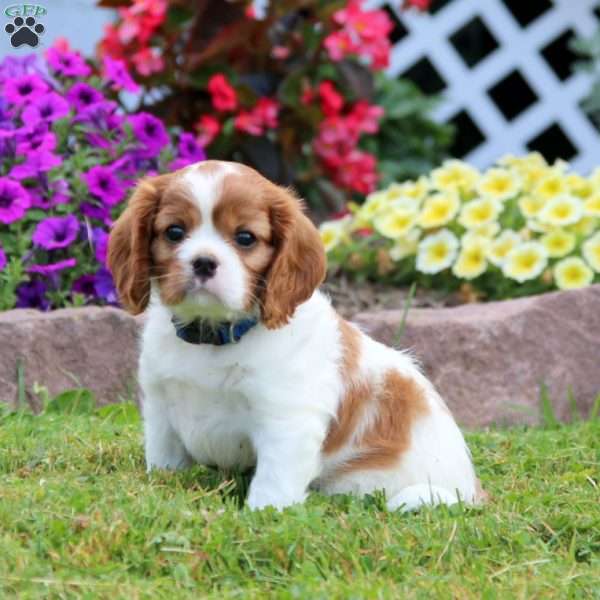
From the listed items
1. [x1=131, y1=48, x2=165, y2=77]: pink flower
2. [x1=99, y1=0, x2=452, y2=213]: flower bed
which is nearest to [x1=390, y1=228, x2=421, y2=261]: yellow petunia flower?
[x1=99, y1=0, x2=452, y2=213]: flower bed

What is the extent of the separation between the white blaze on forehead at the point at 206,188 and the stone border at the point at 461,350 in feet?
6.08

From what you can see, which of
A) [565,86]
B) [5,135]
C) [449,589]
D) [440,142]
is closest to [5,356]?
[5,135]

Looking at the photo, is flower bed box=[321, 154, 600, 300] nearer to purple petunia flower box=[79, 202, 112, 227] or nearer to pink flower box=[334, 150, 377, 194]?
pink flower box=[334, 150, 377, 194]

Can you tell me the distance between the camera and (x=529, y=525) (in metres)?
3.92

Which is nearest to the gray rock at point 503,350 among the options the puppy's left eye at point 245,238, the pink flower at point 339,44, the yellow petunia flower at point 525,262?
the yellow petunia flower at point 525,262

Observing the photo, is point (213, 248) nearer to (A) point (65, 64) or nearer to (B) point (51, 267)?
(B) point (51, 267)

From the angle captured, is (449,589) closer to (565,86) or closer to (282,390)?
(282,390)

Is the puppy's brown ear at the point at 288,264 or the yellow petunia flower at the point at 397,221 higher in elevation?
the puppy's brown ear at the point at 288,264

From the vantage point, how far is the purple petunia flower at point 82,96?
6.22 meters

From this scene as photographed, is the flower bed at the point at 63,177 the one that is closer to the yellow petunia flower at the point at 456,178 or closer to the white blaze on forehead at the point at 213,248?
the yellow petunia flower at the point at 456,178

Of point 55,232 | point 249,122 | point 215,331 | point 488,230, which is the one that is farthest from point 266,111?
point 215,331

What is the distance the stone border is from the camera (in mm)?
5422

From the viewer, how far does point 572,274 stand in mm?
6684

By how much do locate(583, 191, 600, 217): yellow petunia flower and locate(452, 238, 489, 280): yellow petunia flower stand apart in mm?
590
